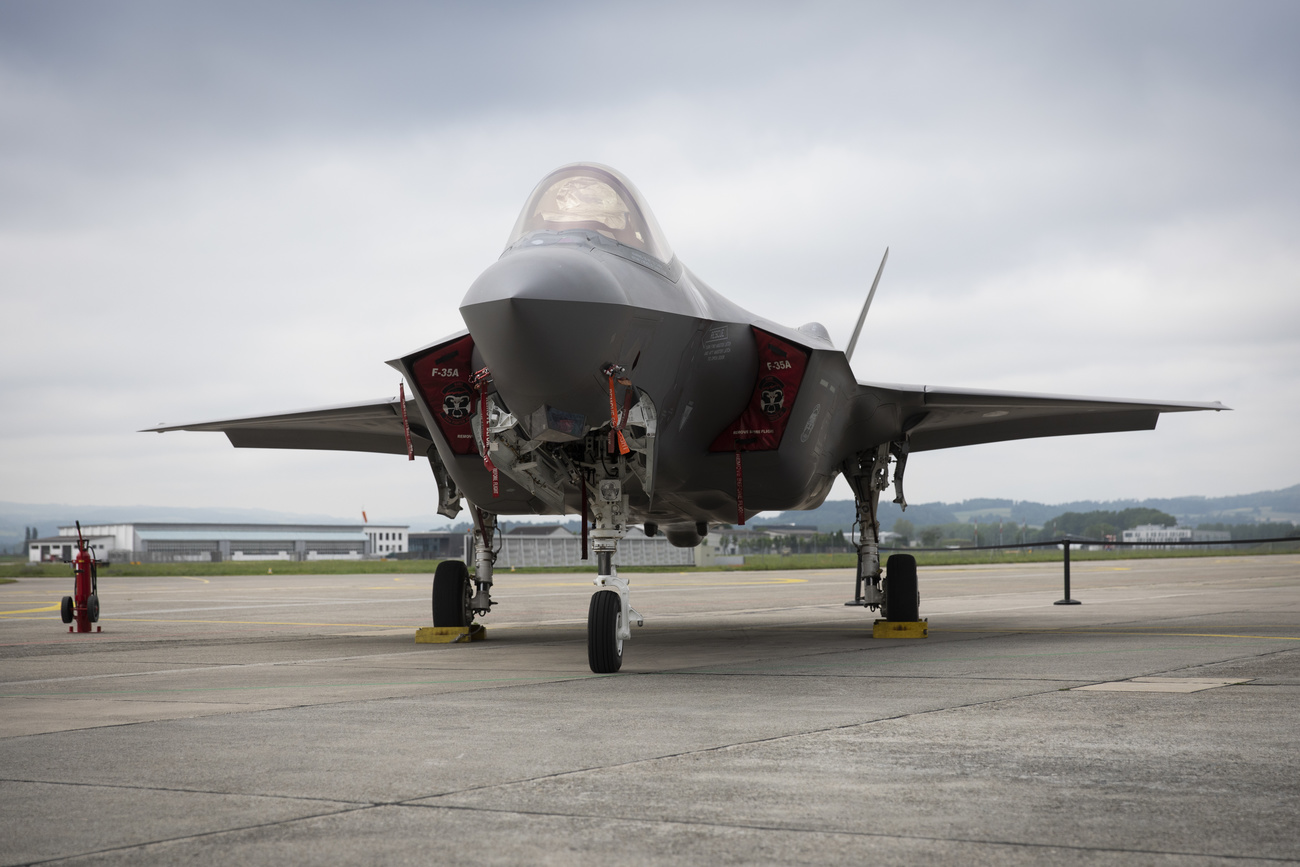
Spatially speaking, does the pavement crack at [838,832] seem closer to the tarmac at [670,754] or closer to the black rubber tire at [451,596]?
the tarmac at [670,754]

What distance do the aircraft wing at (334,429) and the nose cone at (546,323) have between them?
4.15 m

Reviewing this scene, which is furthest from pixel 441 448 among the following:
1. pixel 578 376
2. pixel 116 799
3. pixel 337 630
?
pixel 116 799

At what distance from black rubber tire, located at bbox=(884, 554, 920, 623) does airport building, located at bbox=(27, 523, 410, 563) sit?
80930 mm

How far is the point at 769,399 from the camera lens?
9.59m

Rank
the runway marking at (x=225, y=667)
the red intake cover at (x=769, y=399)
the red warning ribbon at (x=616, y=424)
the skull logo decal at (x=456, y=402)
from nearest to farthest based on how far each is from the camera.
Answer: the red warning ribbon at (x=616, y=424)
the runway marking at (x=225, y=667)
the skull logo decal at (x=456, y=402)
the red intake cover at (x=769, y=399)

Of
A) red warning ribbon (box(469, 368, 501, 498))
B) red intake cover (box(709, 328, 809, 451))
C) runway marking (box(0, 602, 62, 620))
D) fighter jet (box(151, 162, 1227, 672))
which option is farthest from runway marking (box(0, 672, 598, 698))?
runway marking (box(0, 602, 62, 620))

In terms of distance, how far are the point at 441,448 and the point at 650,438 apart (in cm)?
234

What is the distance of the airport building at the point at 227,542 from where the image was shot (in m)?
93.1

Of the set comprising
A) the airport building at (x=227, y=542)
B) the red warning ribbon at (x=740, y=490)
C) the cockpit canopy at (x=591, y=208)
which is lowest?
the airport building at (x=227, y=542)

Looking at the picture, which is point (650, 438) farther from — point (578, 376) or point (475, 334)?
point (475, 334)

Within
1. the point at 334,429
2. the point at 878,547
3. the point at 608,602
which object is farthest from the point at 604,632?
the point at 334,429

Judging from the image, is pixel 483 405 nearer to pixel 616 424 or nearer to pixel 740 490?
pixel 616 424

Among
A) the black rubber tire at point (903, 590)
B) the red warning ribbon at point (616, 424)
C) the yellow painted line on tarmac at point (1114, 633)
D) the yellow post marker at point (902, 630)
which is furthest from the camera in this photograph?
the black rubber tire at point (903, 590)

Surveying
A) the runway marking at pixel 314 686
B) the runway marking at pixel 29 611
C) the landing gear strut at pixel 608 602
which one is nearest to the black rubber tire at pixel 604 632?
the landing gear strut at pixel 608 602
